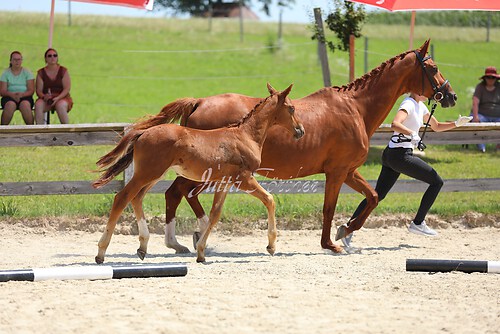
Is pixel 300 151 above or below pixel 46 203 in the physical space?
above

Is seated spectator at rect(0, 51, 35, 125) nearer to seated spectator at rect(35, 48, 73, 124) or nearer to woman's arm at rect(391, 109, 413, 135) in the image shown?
seated spectator at rect(35, 48, 73, 124)

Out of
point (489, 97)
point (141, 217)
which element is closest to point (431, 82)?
point (141, 217)

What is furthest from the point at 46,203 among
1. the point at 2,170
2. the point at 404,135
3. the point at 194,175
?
the point at 404,135

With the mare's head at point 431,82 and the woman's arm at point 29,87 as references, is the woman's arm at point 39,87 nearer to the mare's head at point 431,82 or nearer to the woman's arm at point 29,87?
the woman's arm at point 29,87

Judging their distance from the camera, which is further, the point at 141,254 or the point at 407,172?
the point at 407,172

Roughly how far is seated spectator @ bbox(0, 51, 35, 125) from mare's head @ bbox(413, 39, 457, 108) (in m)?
5.88

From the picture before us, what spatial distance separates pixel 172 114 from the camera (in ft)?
30.0

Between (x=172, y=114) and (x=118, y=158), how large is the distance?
1123 millimetres

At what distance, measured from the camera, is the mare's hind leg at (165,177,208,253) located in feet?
30.4

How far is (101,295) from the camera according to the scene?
662 centimetres

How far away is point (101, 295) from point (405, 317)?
2.18 meters

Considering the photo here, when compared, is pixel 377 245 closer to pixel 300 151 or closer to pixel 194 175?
pixel 300 151

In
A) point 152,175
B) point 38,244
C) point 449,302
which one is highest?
point 152,175

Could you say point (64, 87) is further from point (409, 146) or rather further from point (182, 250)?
point (409, 146)
